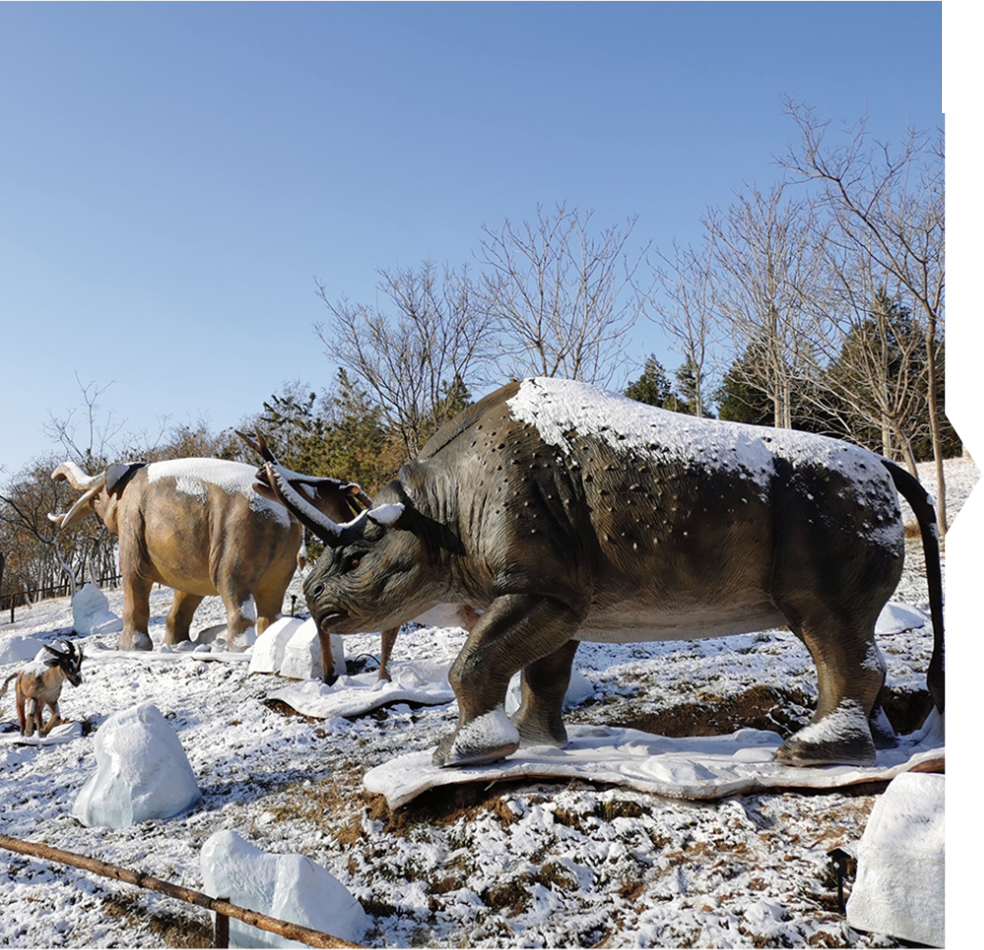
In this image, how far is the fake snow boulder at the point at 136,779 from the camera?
4.55 meters

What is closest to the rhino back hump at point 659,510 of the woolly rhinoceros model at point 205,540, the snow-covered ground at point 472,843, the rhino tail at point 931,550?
the rhino tail at point 931,550

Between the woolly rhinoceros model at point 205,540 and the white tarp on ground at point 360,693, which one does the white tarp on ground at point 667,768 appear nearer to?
the white tarp on ground at point 360,693

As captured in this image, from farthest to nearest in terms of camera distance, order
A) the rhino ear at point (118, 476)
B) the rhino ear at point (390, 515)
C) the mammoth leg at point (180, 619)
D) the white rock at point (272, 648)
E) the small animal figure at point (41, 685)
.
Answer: the mammoth leg at point (180, 619)
the rhino ear at point (118, 476)
the white rock at point (272, 648)
the small animal figure at point (41, 685)
the rhino ear at point (390, 515)

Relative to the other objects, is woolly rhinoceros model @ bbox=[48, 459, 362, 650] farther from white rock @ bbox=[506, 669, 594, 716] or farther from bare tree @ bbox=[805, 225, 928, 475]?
bare tree @ bbox=[805, 225, 928, 475]

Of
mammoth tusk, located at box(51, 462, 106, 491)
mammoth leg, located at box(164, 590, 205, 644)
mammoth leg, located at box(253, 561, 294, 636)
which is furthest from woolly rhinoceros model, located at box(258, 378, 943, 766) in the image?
mammoth tusk, located at box(51, 462, 106, 491)

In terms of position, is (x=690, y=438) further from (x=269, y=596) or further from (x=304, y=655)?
(x=269, y=596)

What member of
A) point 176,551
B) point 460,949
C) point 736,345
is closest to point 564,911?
point 460,949

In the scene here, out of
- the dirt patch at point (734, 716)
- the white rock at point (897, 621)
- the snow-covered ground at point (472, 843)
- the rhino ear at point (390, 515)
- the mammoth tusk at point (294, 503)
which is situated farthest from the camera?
the white rock at point (897, 621)

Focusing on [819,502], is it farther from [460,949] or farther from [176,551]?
[176,551]

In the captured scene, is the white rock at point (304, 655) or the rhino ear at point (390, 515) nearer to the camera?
the rhino ear at point (390, 515)

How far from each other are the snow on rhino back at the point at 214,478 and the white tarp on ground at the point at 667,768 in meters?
5.23

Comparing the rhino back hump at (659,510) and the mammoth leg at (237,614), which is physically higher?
the rhino back hump at (659,510)

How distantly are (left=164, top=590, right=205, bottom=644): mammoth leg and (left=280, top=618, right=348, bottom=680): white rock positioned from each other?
3670 mm

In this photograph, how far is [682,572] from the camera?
4.03 metres
